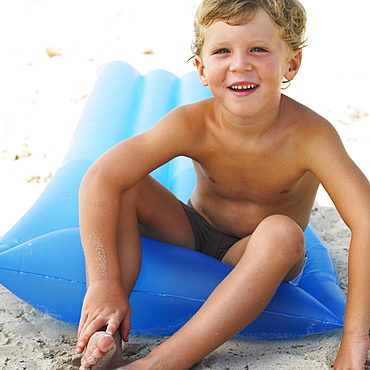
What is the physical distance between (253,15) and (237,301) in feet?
2.30

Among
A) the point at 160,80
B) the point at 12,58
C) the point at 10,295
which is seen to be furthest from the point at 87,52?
the point at 10,295

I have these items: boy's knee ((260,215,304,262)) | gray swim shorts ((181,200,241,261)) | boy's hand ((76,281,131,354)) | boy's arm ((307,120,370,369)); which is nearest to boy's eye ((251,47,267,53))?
boy's arm ((307,120,370,369))

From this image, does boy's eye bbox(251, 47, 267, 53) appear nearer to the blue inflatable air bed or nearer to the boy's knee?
the boy's knee

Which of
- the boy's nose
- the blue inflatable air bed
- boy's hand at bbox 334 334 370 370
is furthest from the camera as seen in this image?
the blue inflatable air bed

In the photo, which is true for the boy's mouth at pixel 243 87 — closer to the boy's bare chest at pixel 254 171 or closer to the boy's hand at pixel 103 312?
the boy's bare chest at pixel 254 171

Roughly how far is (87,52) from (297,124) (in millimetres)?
3071

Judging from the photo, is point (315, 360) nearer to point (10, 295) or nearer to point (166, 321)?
point (166, 321)

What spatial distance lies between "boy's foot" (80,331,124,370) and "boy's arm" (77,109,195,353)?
4 cm

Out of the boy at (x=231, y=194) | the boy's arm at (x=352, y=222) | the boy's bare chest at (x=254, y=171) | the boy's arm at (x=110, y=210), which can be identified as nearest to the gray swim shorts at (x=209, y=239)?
the boy at (x=231, y=194)

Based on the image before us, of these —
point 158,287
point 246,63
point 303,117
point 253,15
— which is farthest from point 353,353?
point 253,15

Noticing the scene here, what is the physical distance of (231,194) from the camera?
1690mm

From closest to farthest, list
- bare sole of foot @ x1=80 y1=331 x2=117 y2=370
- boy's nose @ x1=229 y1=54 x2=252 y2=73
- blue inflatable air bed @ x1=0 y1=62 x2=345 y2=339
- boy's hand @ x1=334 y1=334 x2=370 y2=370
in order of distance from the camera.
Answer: bare sole of foot @ x1=80 y1=331 x2=117 y2=370
boy's hand @ x1=334 y1=334 x2=370 y2=370
boy's nose @ x1=229 y1=54 x2=252 y2=73
blue inflatable air bed @ x1=0 y1=62 x2=345 y2=339

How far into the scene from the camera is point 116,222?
1.50m

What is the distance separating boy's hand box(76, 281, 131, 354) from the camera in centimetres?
130
